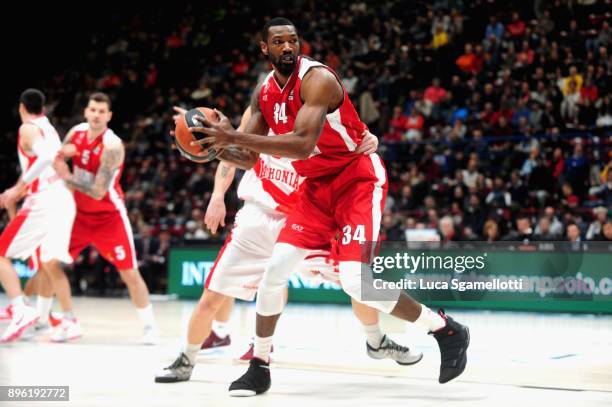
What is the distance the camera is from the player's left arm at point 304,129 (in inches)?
157

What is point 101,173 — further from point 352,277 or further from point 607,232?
point 607,232

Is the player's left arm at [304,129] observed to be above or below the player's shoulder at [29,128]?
below

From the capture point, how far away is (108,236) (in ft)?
24.2

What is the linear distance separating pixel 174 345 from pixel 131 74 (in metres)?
14.0

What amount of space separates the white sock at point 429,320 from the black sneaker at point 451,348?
0.03 meters

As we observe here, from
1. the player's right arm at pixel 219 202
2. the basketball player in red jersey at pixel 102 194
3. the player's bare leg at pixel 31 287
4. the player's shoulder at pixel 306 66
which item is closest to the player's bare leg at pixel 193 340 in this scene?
Answer: the player's right arm at pixel 219 202

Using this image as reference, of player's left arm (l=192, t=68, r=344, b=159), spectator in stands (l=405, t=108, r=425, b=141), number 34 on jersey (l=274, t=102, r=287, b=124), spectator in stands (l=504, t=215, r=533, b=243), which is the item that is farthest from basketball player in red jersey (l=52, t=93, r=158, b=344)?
spectator in stands (l=405, t=108, r=425, b=141)

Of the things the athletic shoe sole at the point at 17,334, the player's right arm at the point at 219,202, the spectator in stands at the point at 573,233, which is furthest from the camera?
the spectator in stands at the point at 573,233

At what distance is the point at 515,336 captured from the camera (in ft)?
25.6

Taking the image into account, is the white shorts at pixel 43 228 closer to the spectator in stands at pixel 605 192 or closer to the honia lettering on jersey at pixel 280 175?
the honia lettering on jersey at pixel 280 175

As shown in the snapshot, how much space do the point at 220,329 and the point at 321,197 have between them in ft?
7.61

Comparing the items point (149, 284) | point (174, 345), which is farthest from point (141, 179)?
point (174, 345)

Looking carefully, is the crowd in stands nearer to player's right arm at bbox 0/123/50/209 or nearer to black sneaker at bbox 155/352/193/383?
player's right arm at bbox 0/123/50/209

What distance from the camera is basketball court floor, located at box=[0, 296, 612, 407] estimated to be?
4.36 metres
